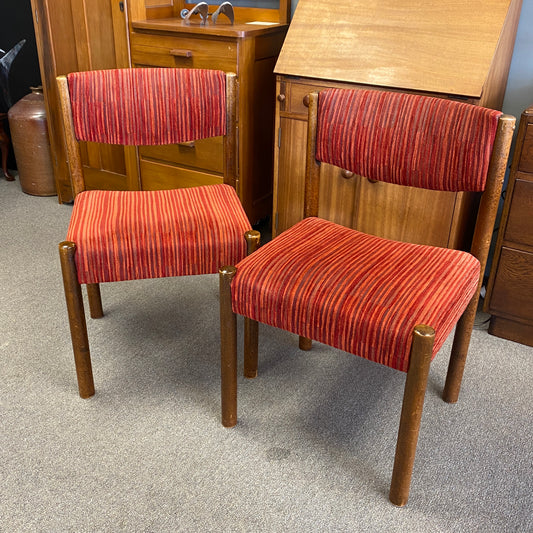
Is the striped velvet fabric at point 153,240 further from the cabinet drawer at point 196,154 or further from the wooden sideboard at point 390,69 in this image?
the cabinet drawer at point 196,154

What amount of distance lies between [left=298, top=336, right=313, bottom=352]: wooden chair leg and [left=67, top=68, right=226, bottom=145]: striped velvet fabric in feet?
2.41

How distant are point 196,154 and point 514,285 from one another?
1.43 m

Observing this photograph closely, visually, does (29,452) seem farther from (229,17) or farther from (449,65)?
(229,17)

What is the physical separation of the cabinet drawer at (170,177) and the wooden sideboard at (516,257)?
48.0 inches

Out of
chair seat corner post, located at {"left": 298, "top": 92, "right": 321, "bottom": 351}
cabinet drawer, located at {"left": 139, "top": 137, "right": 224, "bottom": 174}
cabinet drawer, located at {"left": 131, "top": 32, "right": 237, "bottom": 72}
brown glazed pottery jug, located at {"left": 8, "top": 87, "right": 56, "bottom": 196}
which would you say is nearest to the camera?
chair seat corner post, located at {"left": 298, "top": 92, "right": 321, "bottom": 351}

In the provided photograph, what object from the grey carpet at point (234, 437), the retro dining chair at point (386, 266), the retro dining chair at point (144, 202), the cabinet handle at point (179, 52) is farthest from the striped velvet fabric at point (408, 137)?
the cabinet handle at point (179, 52)

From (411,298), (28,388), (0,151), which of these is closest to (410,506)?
(411,298)

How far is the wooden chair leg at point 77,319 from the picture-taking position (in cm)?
155

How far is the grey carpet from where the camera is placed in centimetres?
140

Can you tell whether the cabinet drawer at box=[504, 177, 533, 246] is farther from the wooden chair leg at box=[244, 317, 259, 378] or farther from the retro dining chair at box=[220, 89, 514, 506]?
the wooden chair leg at box=[244, 317, 259, 378]

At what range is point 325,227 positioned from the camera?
1.68 meters

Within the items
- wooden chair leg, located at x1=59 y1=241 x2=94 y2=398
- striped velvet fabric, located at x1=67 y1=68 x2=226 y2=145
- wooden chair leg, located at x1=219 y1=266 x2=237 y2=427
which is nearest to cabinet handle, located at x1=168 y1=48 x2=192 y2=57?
striped velvet fabric, located at x1=67 y1=68 x2=226 y2=145

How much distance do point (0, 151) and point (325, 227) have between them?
2900mm

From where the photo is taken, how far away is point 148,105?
1807mm
